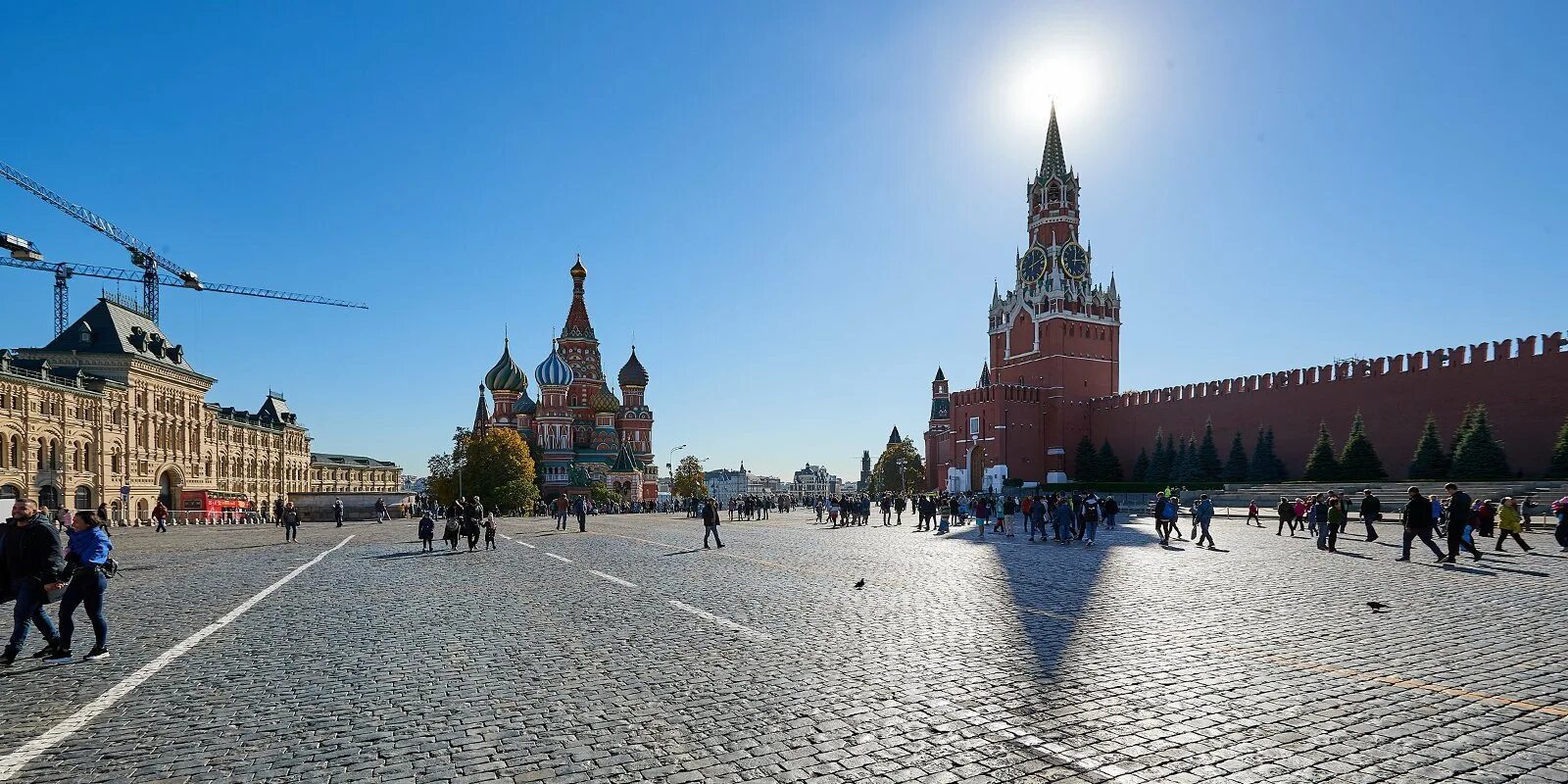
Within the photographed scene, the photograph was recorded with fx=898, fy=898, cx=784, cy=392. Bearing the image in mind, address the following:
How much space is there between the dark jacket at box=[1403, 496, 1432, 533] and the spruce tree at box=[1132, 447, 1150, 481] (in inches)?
1815

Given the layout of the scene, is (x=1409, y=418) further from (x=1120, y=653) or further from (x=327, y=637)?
(x=327, y=637)

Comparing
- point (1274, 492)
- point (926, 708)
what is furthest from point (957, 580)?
point (1274, 492)

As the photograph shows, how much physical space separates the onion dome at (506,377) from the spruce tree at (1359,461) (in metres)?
67.1

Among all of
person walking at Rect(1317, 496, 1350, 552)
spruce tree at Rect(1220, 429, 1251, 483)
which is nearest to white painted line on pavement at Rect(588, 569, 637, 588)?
person walking at Rect(1317, 496, 1350, 552)

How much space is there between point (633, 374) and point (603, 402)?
7217mm

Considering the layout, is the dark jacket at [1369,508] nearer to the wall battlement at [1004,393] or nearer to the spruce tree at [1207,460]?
the spruce tree at [1207,460]

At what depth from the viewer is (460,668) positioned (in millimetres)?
7203

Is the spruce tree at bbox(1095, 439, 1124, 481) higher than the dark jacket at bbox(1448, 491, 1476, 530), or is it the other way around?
the dark jacket at bbox(1448, 491, 1476, 530)

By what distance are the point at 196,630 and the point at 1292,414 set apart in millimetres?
55095

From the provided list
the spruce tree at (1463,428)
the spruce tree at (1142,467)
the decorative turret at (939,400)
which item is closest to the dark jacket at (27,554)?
the spruce tree at (1463,428)

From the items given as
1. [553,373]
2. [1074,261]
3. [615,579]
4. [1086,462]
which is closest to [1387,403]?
[1086,462]

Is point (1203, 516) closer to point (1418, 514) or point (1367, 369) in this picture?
point (1418, 514)

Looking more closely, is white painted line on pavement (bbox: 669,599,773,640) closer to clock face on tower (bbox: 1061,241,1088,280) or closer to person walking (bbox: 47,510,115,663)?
person walking (bbox: 47,510,115,663)

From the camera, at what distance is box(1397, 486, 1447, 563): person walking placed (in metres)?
14.8
